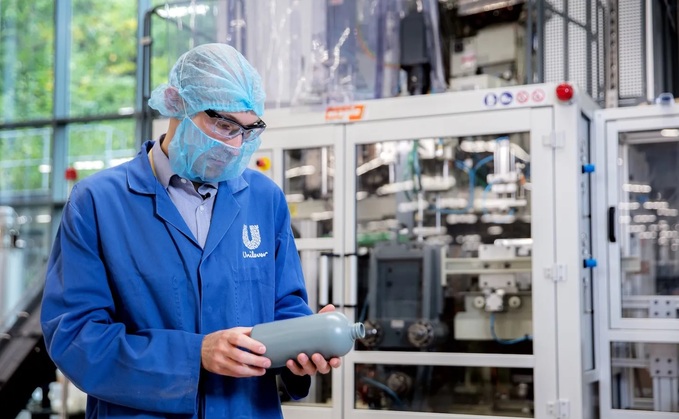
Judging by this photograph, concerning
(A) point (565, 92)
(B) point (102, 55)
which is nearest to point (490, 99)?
Result: (A) point (565, 92)

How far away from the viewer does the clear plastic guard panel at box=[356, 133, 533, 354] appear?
11.1 ft

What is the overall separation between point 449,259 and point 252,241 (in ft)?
6.38

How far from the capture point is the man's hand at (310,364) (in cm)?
149

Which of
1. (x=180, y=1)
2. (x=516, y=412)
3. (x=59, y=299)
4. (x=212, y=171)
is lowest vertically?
(x=516, y=412)

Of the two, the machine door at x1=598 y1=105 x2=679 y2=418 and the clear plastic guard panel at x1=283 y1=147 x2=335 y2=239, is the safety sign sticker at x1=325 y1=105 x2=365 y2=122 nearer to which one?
the clear plastic guard panel at x1=283 y1=147 x2=335 y2=239

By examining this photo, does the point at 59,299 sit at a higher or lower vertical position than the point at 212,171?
lower

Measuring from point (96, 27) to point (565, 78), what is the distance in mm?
3949

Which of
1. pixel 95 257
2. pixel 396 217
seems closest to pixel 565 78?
pixel 396 217

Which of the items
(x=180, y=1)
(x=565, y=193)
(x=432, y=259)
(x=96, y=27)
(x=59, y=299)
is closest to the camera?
(x=59, y=299)

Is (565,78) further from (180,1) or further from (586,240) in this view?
(180,1)

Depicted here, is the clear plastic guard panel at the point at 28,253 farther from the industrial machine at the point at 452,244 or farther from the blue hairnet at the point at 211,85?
the blue hairnet at the point at 211,85

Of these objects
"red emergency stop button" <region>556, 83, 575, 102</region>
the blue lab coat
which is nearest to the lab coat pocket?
the blue lab coat

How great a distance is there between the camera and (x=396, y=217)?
11.9 ft

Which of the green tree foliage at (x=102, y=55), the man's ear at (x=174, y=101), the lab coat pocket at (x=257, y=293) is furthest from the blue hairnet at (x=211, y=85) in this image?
the green tree foliage at (x=102, y=55)
